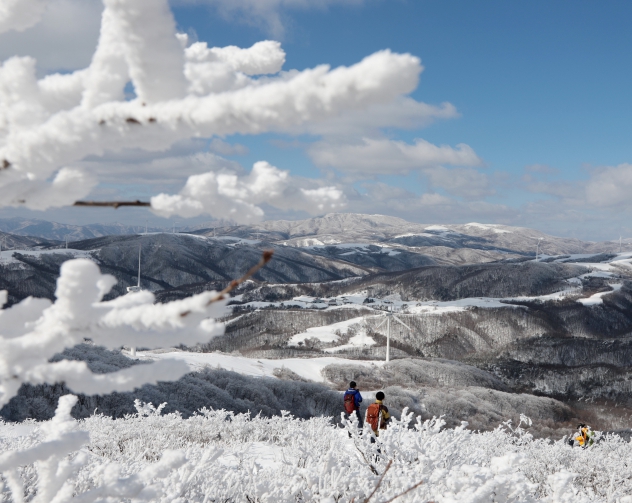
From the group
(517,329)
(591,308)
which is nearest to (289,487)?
(517,329)

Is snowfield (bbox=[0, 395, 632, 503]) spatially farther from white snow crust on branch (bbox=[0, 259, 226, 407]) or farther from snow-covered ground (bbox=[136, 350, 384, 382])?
snow-covered ground (bbox=[136, 350, 384, 382])

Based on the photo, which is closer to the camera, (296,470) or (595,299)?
(296,470)

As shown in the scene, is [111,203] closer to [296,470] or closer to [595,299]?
[296,470]

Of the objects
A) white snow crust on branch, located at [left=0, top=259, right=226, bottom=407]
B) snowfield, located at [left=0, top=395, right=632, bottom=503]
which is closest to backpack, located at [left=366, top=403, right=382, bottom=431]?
snowfield, located at [left=0, top=395, right=632, bottom=503]

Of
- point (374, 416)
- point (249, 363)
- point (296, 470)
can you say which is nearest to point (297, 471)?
point (296, 470)

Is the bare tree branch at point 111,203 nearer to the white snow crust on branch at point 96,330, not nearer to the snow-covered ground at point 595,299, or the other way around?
the white snow crust on branch at point 96,330

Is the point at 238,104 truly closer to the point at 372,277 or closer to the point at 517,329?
the point at 517,329
